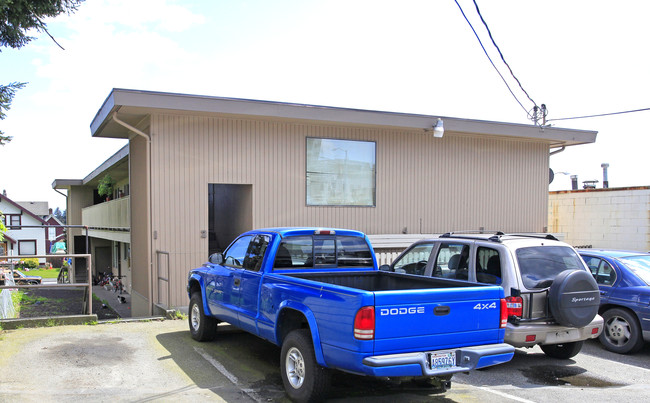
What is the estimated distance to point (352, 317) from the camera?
4699 millimetres

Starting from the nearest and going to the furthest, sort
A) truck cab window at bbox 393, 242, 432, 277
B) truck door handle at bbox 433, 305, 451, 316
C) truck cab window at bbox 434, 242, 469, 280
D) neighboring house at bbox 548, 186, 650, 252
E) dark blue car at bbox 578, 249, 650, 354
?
truck door handle at bbox 433, 305, 451, 316 < truck cab window at bbox 434, 242, 469, 280 < dark blue car at bbox 578, 249, 650, 354 < truck cab window at bbox 393, 242, 432, 277 < neighboring house at bbox 548, 186, 650, 252

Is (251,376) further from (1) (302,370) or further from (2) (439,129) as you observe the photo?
(2) (439,129)

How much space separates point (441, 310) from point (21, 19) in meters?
7.33

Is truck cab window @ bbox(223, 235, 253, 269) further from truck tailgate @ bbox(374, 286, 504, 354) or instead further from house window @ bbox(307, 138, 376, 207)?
house window @ bbox(307, 138, 376, 207)

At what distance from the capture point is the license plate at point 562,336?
667 cm

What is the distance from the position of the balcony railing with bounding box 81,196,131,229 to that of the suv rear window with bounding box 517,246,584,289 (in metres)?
10.6

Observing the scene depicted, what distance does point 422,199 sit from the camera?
14531 millimetres

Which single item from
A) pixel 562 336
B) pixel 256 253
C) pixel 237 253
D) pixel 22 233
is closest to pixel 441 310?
pixel 562 336

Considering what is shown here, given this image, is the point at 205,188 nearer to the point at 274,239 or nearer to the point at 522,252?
the point at 274,239

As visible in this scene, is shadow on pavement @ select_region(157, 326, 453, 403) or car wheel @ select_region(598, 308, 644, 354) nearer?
shadow on pavement @ select_region(157, 326, 453, 403)

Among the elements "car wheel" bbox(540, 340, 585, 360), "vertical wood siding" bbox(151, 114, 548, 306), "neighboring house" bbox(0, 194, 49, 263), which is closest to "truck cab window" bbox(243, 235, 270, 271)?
"car wheel" bbox(540, 340, 585, 360)

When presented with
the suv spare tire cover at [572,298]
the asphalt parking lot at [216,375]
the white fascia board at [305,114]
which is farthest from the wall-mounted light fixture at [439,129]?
the suv spare tire cover at [572,298]

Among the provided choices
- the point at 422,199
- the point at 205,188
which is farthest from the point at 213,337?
the point at 422,199

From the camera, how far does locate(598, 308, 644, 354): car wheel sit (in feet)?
26.0
